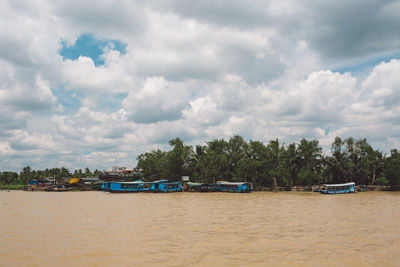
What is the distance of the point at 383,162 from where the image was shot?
69.1m

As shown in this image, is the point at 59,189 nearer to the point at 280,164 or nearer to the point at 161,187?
the point at 161,187

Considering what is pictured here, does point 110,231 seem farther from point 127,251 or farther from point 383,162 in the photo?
point 383,162

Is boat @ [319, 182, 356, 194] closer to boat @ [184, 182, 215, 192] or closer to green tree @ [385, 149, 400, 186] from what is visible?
green tree @ [385, 149, 400, 186]

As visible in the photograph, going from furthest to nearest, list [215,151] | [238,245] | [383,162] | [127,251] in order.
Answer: [215,151], [383,162], [238,245], [127,251]

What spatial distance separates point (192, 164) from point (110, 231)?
2611 inches

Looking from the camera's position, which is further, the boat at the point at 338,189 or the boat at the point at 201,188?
the boat at the point at 201,188

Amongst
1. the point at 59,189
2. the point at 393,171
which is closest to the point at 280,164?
the point at 393,171

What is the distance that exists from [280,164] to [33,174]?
11857 centimetres

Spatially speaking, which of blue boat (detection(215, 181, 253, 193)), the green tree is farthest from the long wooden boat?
the green tree

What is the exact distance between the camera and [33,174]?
136 m

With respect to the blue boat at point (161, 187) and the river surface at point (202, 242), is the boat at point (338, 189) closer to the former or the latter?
the blue boat at point (161, 187)

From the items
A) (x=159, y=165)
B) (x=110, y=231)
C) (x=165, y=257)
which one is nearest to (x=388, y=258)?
(x=165, y=257)

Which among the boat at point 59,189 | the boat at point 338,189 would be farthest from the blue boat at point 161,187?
the boat at point 338,189

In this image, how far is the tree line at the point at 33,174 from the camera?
131250 millimetres
